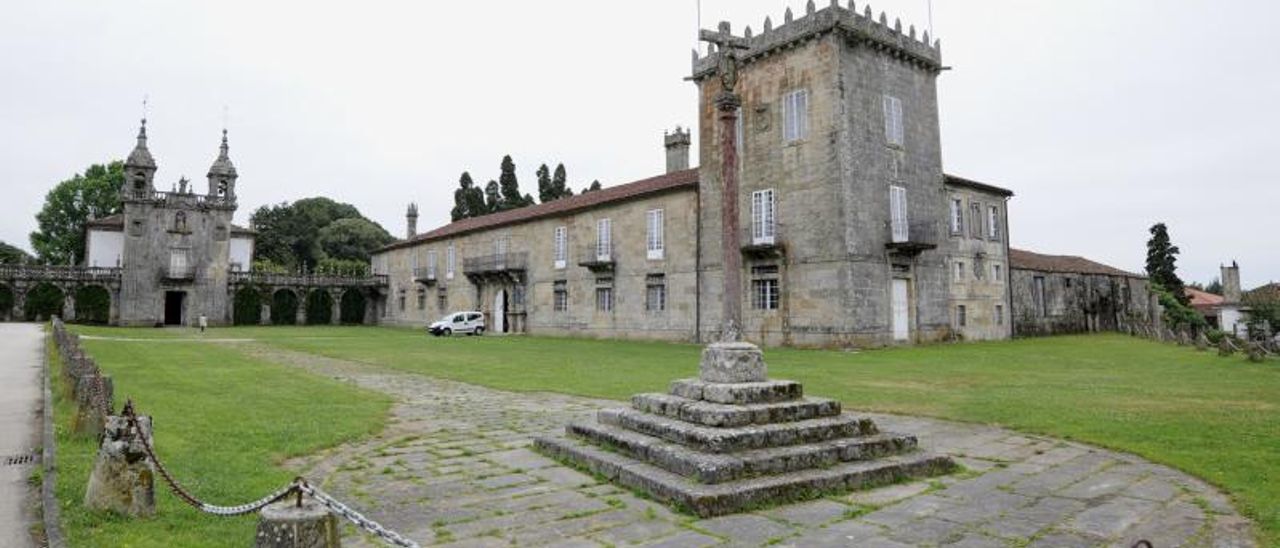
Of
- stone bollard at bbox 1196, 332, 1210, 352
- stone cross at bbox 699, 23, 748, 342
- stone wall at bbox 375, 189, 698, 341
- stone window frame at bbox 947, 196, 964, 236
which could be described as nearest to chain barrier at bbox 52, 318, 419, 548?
stone cross at bbox 699, 23, 748, 342

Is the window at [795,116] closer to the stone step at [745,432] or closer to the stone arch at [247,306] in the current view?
the stone step at [745,432]

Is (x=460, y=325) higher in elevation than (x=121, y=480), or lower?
higher

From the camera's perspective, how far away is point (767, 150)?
82.7ft

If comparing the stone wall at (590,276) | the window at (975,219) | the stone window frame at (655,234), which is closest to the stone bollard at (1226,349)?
the window at (975,219)

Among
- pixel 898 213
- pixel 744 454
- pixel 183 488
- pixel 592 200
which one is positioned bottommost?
pixel 183 488

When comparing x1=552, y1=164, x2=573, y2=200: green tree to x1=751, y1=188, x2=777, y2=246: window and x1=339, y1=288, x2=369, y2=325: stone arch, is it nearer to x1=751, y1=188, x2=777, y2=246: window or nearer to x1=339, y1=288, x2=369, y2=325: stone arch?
x1=339, y1=288, x2=369, y2=325: stone arch

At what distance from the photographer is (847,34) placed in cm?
2339

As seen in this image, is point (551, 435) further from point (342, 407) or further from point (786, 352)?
point (786, 352)

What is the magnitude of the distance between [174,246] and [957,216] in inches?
1749

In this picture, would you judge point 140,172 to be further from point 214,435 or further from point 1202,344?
point 1202,344

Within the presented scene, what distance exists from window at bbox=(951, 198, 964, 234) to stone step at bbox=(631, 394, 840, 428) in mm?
23344

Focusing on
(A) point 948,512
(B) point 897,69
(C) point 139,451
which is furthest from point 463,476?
(B) point 897,69

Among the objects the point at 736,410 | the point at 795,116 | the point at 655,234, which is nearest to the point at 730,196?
the point at 736,410

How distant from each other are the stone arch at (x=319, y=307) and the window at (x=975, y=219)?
4110 cm
